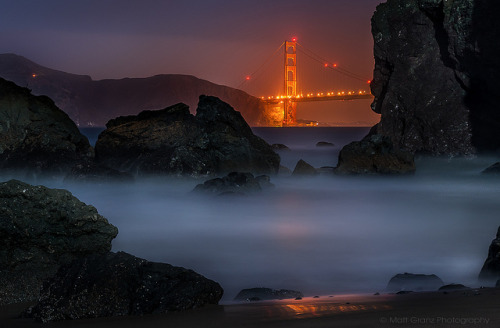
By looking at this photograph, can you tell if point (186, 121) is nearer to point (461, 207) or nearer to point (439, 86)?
point (461, 207)

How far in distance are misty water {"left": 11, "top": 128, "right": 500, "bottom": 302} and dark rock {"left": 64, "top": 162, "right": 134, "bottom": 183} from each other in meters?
0.15

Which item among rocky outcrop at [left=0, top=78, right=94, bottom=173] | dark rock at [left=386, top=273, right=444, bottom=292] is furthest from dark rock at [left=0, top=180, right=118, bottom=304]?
rocky outcrop at [left=0, top=78, right=94, bottom=173]

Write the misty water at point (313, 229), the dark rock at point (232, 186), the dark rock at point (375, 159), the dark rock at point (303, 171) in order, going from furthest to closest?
the dark rock at point (303, 171) < the dark rock at point (375, 159) < the dark rock at point (232, 186) < the misty water at point (313, 229)

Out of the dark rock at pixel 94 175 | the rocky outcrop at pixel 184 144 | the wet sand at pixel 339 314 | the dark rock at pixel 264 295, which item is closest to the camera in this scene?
the wet sand at pixel 339 314

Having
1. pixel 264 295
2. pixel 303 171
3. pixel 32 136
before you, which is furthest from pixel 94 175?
pixel 264 295

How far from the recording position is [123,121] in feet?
37.6

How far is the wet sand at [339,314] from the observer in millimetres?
2232

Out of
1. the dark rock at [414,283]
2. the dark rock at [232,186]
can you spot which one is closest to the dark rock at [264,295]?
the dark rock at [414,283]

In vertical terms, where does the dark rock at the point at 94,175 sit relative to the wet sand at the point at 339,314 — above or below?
above

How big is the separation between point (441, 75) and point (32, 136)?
378 inches

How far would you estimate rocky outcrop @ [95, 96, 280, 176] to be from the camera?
397 inches

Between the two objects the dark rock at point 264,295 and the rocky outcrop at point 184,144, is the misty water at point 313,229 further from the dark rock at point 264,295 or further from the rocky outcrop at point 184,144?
the rocky outcrop at point 184,144

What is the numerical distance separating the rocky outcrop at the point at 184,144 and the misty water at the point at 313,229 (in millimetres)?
433

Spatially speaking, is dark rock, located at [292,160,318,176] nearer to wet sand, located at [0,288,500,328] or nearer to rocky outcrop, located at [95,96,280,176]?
rocky outcrop, located at [95,96,280,176]
